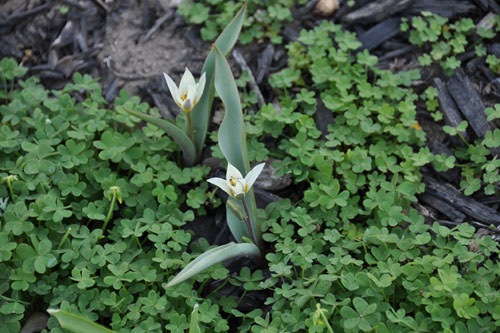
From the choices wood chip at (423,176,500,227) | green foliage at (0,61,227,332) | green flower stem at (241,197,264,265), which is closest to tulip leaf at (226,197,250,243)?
green flower stem at (241,197,264,265)

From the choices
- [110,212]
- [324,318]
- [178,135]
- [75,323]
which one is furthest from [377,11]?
[75,323]

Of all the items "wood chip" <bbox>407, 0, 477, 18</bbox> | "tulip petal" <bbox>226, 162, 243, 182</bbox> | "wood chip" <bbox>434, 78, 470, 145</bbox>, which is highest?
"wood chip" <bbox>407, 0, 477, 18</bbox>

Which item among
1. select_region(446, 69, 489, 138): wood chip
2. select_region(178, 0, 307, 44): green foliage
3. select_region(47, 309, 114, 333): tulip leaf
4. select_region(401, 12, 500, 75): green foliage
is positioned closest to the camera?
select_region(47, 309, 114, 333): tulip leaf

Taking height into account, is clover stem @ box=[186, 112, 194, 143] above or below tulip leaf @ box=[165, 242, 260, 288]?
above

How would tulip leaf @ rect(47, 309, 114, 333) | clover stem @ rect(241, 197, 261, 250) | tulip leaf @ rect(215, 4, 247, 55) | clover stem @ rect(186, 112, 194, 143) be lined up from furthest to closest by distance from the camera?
tulip leaf @ rect(215, 4, 247, 55)
clover stem @ rect(186, 112, 194, 143)
clover stem @ rect(241, 197, 261, 250)
tulip leaf @ rect(47, 309, 114, 333)

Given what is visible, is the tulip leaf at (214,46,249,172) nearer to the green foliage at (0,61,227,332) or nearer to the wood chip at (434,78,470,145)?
the green foliage at (0,61,227,332)

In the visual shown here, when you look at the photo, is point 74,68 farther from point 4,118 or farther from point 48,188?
point 48,188

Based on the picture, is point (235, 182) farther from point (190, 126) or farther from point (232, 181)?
point (190, 126)
